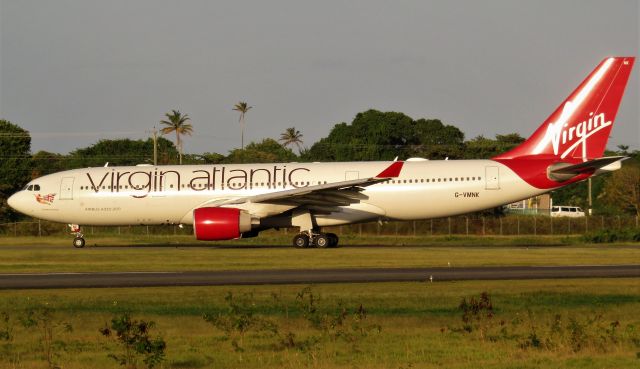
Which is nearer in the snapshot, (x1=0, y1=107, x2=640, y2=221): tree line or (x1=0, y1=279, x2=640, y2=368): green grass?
(x1=0, y1=279, x2=640, y2=368): green grass

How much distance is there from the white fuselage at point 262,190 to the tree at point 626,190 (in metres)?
48.1

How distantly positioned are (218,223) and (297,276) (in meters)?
11.7

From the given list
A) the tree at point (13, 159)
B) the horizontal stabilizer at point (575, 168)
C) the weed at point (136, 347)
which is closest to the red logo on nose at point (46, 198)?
the horizontal stabilizer at point (575, 168)

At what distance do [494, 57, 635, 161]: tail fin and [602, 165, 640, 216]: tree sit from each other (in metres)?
46.2

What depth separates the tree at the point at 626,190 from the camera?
81.8m

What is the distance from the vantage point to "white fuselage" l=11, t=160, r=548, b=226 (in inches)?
1457

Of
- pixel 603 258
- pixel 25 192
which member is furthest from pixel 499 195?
pixel 25 192

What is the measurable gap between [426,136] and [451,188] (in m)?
63.8

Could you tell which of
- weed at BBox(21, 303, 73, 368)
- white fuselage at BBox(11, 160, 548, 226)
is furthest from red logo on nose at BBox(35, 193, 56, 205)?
weed at BBox(21, 303, 73, 368)

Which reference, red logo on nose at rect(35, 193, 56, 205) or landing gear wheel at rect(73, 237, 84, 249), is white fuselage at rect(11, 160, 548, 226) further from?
landing gear wheel at rect(73, 237, 84, 249)

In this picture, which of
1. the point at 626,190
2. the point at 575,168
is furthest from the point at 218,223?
the point at 626,190

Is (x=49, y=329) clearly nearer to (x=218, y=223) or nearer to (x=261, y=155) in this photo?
(x=218, y=223)

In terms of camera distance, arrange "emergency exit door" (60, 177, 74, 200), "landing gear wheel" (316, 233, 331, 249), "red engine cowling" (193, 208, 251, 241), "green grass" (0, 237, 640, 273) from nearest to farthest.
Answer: "green grass" (0, 237, 640, 273) → "red engine cowling" (193, 208, 251, 241) → "landing gear wheel" (316, 233, 331, 249) → "emergency exit door" (60, 177, 74, 200)

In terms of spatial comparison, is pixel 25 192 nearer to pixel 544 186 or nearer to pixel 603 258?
pixel 544 186
